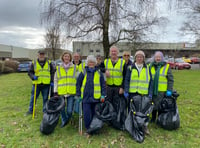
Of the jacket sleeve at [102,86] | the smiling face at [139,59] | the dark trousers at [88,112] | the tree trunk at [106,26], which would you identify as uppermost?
the tree trunk at [106,26]

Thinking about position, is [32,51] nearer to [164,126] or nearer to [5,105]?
[5,105]

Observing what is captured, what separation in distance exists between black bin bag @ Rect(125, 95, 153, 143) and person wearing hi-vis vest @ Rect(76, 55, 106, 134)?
69 centimetres

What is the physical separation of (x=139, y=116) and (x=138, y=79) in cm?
75

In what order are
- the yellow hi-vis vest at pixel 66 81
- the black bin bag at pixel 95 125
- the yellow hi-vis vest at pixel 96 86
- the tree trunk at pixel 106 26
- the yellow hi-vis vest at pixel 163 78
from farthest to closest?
the tree trunk at pixel 106 26
the yellow hi-vis vest at pixel 66 81
the yellow hi-vis vest at pixel 163 78
the yellow hi-vis vest at pixel 96 86
the black bin bag at pixel 95 125

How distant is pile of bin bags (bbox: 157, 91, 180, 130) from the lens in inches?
142

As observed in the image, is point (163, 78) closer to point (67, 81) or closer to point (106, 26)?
point (67, 81)

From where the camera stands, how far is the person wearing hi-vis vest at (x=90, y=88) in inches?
133

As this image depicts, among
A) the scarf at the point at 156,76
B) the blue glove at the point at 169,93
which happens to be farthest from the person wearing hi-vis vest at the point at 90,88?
the blue glove at the point at 169,93

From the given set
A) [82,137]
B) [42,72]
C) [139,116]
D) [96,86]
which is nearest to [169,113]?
[139,116]

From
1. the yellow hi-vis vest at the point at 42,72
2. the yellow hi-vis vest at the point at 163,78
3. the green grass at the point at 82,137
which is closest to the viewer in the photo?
the green grass at the point at 82,137

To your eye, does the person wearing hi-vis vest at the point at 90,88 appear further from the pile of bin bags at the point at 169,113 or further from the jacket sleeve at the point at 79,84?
the pile of bin bags at the point at 169,113

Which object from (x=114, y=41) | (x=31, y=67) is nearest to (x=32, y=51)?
(x=114, y=41)

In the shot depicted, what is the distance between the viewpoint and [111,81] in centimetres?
370

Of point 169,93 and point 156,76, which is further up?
point 156,76
